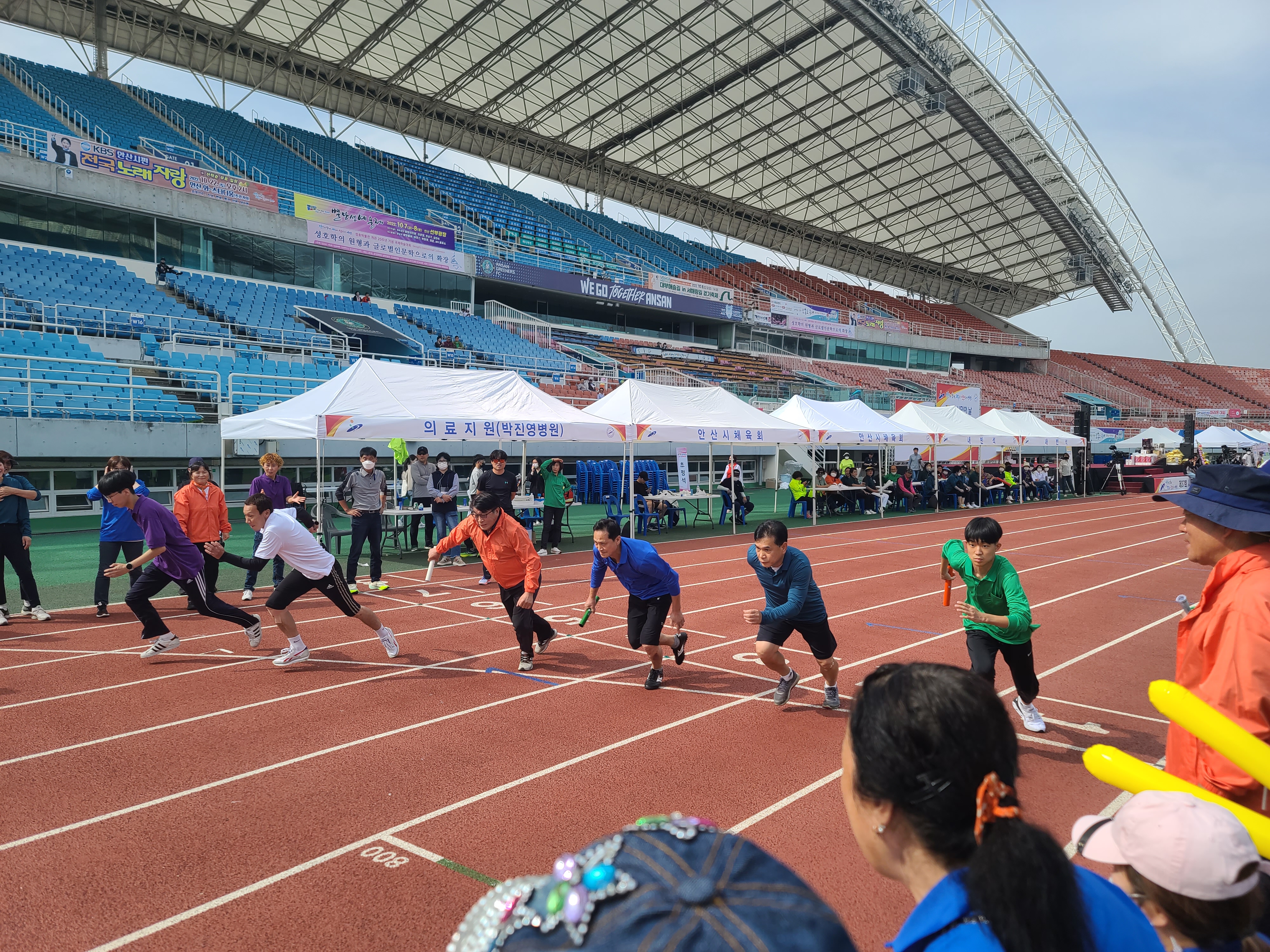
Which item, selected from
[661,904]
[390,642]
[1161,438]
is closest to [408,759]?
[390,642]

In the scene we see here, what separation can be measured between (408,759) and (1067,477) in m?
37.2

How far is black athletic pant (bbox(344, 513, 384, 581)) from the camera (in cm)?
1107

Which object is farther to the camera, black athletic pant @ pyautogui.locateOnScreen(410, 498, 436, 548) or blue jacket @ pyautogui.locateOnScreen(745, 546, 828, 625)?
black athletic pant @ pyautogui.locateOnScreen(410, 498, 436, 548)

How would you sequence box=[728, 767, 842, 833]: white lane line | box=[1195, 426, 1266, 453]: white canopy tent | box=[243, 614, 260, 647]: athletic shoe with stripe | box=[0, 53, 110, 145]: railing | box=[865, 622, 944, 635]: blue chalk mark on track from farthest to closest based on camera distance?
1. box=[1195, 426, 1266, 453]: white canopy tent
2. box=[0, 53, 110, 145]: railing
3. box=[865, 622, 944, 635]: blue chalk mark on track
4. box=[243, 614, 260, 647]: athletic shoe with stripe
5. box=[728, 767, 842, 833]: white lane line

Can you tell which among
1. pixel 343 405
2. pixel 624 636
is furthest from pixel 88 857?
pixel 343 405

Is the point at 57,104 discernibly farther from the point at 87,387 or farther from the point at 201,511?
the point at 201,511

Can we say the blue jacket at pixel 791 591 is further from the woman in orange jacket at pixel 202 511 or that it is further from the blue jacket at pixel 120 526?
the blue jacket at pixel 120 526

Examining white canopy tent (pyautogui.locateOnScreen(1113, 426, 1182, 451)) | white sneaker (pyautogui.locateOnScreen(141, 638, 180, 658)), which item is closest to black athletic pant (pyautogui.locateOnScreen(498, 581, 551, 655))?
white sneaker (pyautogui.locateOnScreen(141, 638, 180, 658))

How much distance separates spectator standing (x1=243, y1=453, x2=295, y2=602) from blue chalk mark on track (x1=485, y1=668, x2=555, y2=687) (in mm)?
4244

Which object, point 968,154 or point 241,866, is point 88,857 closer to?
point 241,866

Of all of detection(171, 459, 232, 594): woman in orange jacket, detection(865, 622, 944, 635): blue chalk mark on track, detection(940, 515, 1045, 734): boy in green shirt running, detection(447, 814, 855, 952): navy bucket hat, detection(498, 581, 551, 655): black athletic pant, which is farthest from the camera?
detection(171, 459, 232, 594): woman in orange jacket

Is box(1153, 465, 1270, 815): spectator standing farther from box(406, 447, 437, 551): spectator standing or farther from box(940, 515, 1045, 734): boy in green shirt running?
box(406, 447, 437, 551): spectator standing

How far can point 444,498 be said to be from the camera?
1344cm

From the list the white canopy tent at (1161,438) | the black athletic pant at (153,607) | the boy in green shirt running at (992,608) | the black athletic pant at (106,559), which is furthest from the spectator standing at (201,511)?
the white canopy tent at (1161,438)
